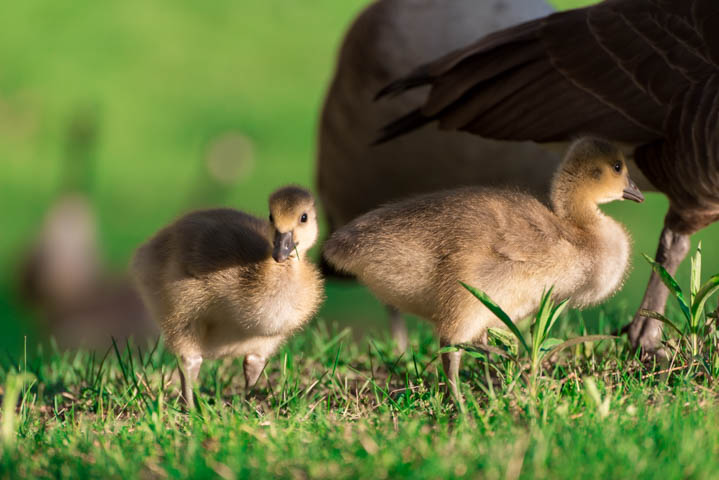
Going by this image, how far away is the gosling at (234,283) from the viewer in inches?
127

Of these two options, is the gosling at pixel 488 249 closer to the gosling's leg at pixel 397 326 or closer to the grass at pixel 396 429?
the grass at pixel 396 429

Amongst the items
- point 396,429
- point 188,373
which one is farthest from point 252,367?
point 396,429

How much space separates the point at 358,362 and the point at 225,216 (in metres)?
0.91

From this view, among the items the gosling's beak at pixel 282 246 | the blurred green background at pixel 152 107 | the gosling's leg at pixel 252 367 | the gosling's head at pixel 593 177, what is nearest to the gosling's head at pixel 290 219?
the gosling's beak at pixel 282 246

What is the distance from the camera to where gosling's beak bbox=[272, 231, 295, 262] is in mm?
3076

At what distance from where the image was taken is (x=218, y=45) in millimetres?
14828

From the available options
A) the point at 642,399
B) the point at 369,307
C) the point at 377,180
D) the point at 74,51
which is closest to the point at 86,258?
the point at 369,307

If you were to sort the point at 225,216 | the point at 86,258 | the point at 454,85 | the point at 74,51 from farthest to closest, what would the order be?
1. the point at 74,51
2. the point at 86,258
3. the point at 454,85
4. the point at 225,216

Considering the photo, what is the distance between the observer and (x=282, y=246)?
3.10m

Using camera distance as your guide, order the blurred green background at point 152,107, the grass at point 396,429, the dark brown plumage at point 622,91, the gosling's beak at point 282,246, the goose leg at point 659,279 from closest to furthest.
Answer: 1. the grass at point 396,429
2. the gosling's beak at point 282,246
3. the dark brown plumage at point 622,91
4. the goose leg at point 659,279
5. the blurred green background at point 152,107

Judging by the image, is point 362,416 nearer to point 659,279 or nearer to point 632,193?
point 632,193

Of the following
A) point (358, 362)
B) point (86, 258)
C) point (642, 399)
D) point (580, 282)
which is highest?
point (580, 282)

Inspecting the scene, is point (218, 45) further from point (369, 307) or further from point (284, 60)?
point (369, 307)

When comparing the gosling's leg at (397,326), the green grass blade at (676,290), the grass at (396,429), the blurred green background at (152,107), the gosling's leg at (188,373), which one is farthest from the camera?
the blurred green background at (152,107)
